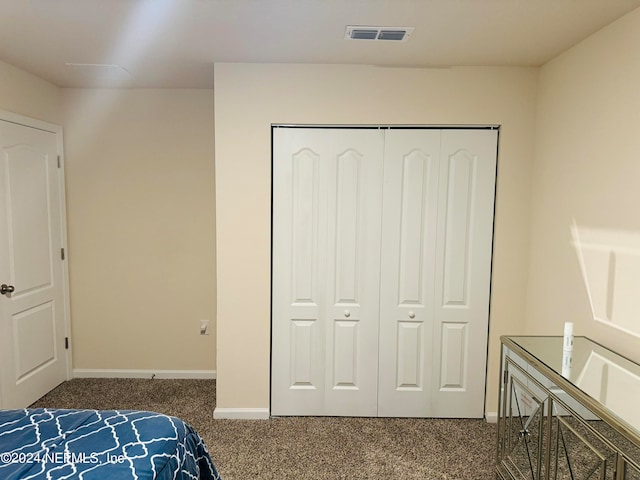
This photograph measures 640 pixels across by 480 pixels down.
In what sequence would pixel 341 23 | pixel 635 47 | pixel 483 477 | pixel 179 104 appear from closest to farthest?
pixel 635 47 → pixel 341 23 → pixel 483 477 → pixel 179 104

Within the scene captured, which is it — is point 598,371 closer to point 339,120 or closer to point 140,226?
point 339,120

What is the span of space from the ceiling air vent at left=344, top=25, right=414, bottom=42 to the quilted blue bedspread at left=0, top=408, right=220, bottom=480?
2.18m

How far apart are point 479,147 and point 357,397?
6.66ft

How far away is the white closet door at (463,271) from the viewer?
2992mm

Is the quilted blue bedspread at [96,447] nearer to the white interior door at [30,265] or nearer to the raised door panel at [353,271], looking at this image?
the raised door panel at [353,271]

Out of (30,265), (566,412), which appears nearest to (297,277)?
(566,412)

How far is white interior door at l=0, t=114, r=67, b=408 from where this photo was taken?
3.03 m

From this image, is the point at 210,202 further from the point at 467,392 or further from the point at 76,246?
the point at 467,392

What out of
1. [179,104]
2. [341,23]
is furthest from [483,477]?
[179,104]

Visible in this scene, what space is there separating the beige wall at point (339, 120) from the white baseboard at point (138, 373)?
110cm

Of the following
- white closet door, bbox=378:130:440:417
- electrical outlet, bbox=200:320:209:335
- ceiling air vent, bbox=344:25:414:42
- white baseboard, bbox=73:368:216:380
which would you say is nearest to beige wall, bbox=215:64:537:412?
white closet door, bbox=378:130:440:417

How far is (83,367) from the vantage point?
382 cm

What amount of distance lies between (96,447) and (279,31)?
2.18m

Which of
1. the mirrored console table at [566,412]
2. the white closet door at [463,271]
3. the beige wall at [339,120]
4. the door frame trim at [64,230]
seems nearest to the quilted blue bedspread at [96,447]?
the beige wall at [339,120]
